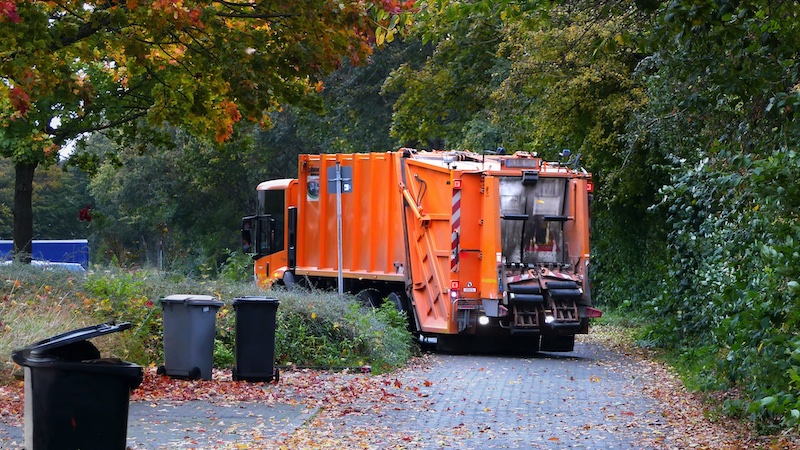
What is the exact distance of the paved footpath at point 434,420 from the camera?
9523 mm

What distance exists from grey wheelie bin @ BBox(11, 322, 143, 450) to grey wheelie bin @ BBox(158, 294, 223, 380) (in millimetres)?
5145

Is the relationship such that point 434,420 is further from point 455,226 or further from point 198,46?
point 455,226

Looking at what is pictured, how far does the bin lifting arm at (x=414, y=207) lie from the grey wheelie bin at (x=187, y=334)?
240 inches

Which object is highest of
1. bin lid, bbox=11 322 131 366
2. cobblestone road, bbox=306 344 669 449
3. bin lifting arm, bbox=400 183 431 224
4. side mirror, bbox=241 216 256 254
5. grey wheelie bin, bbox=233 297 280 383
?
bin lifting arm, bbox=400 183 431 224

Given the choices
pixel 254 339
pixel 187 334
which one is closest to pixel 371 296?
pixel 254 339

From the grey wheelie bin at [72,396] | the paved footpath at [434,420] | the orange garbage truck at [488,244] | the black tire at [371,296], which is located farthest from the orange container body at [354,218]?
the grey wheelie bin at [72,396]

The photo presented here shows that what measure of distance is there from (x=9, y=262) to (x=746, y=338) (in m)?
10.5

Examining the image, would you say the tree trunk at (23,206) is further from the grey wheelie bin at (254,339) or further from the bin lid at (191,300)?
the bin lid at (191,300)

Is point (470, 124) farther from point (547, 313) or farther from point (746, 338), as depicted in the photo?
point (746, 338)

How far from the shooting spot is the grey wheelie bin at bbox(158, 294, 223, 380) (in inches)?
496

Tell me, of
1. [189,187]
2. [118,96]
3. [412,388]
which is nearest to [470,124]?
[118,96]

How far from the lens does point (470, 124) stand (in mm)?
29828

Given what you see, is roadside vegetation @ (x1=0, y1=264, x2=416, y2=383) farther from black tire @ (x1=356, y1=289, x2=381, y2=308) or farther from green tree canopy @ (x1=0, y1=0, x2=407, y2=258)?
black tire @ (x1=356, y1=289, x2=381, y2=308)

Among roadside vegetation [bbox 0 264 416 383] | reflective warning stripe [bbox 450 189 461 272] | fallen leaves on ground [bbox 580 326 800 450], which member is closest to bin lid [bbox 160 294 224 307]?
roadside vegetation [bbox 0 264 416 383]
